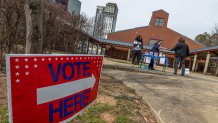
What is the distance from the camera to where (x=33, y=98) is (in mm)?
1322

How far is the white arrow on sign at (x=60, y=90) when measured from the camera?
140 centimetres

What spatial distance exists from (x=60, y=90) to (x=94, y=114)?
204cm

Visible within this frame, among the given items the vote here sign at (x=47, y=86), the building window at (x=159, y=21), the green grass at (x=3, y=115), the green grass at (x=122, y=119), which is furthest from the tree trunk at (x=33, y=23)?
the building window at (x=159, y=21)

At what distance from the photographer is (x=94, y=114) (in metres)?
3.50

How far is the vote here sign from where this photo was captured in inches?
47.1

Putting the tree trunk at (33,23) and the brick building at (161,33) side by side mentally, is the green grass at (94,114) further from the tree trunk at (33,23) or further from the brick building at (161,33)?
the brick building at (161,33)

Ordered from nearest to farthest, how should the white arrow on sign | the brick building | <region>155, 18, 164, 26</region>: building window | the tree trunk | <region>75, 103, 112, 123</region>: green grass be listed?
the white arrow on sign → <region>75, 103, 112, 123</region>: green grass → the tree trunk → the brick building → <region>155, 18, 164, 26</region>: building window

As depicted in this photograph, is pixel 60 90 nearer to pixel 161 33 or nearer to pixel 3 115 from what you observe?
pixel 3 115

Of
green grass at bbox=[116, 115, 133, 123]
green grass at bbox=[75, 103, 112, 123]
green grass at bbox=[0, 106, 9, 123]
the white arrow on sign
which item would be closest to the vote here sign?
the white arrow on sign

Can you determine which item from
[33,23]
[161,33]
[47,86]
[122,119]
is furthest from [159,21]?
[47,86]

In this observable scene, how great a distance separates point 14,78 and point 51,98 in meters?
0.39

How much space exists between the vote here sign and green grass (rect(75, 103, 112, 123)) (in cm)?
127

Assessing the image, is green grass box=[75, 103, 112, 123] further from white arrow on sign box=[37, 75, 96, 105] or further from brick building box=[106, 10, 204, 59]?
brick building box=[106, 10, 204, 59]

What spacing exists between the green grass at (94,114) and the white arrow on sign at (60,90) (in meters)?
1.35
